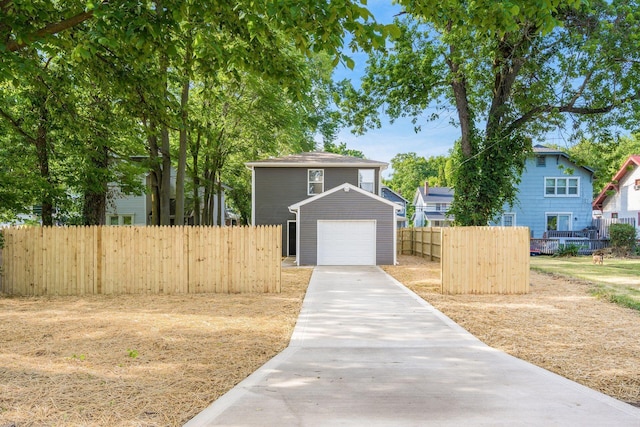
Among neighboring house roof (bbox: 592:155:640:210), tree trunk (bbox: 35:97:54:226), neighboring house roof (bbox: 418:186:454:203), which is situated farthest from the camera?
neighboring house roof (bbox: 418:186:454:203)

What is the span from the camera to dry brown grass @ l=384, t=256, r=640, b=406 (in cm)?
484

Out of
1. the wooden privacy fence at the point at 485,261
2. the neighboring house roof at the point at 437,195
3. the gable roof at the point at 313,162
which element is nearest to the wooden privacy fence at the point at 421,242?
the gable roof at the point at 313,162

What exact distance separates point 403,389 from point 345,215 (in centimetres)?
1478

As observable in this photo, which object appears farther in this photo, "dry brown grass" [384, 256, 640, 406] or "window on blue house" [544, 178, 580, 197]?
"window on blue house" [544, 178, 580, 197]

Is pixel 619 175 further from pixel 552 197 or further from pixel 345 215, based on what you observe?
pixel 345 215

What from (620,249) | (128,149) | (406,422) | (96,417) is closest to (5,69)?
(96,417)

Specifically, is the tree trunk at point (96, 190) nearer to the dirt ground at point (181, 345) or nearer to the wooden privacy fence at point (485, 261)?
the dirt ground at point (181, 345)

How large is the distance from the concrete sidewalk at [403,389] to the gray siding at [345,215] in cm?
1202

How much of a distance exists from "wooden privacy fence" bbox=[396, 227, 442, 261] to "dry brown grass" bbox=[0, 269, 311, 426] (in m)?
12.6

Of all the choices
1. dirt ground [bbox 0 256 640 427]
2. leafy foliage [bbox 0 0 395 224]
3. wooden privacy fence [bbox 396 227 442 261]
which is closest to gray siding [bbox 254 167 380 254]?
leafy foliage [bbox 0 0 395 224]

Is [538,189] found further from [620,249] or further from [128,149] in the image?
[128,149]

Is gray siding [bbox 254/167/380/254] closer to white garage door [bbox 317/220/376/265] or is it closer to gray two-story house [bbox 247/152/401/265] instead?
gray two-story house [bbox 247/152/401/265]

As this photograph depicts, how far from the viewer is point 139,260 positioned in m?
11.1

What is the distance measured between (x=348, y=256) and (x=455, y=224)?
4.66 m
